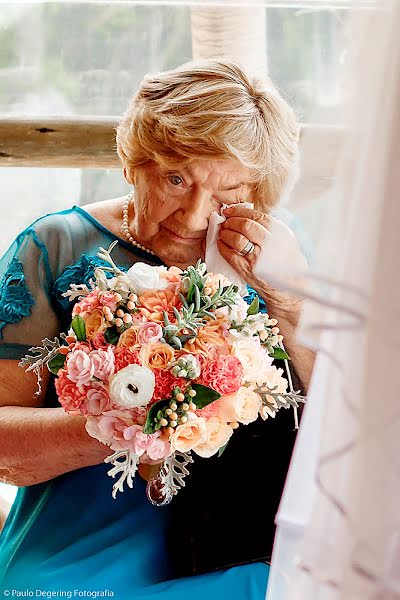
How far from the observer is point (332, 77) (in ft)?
2.91

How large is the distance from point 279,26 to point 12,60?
48.2 inches

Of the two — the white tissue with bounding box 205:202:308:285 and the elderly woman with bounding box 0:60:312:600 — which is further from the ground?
the white tissue with bounding box 205:202:308:285

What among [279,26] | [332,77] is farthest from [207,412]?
[279,26]

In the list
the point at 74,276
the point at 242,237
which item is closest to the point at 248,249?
the point at 242,237

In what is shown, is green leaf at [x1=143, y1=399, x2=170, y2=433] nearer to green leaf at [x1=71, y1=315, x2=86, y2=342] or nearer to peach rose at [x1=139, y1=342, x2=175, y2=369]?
peach rose at [x1=139, y1=342, x2=175, y2=369]

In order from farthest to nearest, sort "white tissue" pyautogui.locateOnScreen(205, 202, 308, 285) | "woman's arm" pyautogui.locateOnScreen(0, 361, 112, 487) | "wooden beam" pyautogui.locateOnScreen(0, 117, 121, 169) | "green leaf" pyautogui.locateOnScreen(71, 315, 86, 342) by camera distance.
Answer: "wooden beam" pyautogui.locateOnScreen(0, 117, 121, 169)
"woman's arm" pyautogui.locateOnScreen(0, 361, 112, 487)
"green leaf" pyautogui.locateOnScreen(71, 315, 86, 342)
"white tissue" pyautogui.locateOnScreen(205, 202, 308, 285)

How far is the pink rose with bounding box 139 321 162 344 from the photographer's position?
1424 millimetres

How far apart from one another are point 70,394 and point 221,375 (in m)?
0.27

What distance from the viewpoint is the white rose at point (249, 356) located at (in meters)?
1.48

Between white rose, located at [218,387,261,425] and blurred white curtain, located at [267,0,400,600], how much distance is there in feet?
1.89

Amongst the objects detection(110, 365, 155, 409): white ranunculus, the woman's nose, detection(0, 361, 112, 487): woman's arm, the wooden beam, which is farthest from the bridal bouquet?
the wooden beam

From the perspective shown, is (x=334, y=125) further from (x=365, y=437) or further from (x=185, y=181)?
(x=185, y=181)

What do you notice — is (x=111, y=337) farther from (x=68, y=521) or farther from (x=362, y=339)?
(x=362, y=339)

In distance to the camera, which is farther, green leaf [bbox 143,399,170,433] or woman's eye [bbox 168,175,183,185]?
woman's eye [bbox 168,175,183,185]
